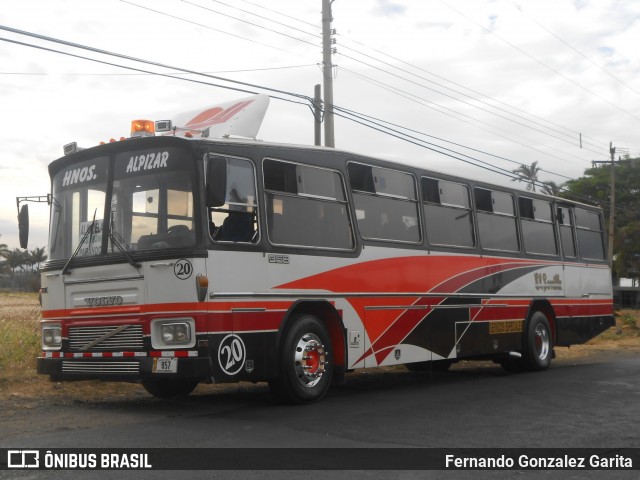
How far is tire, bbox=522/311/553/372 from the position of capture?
49.0 ft

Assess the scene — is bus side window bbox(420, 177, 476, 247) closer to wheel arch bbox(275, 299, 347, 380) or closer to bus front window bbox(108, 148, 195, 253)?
wheel arch bbox(275, 299, 347, 380)

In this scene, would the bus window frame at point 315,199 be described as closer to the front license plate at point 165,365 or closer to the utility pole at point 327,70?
the front license plate at point 165,365

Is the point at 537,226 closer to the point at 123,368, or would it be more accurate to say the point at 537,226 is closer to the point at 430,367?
the point at 430,367

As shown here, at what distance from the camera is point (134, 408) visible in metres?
9.66

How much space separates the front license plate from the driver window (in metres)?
1.37

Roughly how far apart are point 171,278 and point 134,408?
6.18 ft

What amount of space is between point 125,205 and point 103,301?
1101 millimetres

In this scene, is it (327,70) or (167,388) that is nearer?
(167,388)

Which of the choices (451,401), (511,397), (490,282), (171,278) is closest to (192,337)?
(171,278)

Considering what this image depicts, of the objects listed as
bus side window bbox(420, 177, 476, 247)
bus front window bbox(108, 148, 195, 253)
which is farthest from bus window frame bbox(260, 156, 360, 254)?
bus side window bbox(420, 177, 476, 247)

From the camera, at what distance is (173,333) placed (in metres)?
8.77

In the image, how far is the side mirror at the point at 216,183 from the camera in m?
8.67

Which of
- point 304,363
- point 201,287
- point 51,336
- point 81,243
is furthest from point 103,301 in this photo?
point 304,363

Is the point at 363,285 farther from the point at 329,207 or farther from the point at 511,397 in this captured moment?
the point at 511,397
